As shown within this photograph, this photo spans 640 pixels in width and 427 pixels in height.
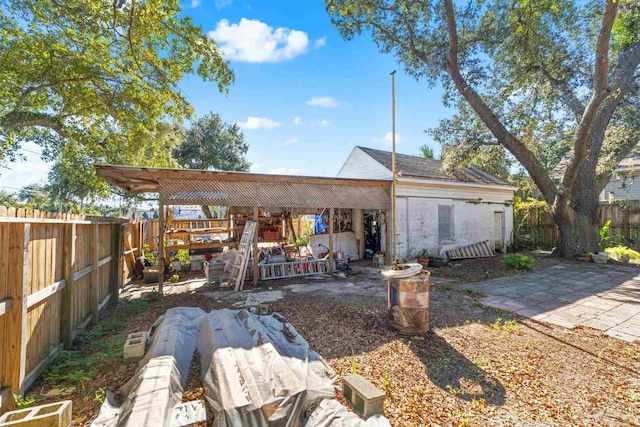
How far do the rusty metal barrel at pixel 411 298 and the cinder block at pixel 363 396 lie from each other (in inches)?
71.6

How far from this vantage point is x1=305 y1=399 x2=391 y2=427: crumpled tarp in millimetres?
2188

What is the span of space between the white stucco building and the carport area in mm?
1048

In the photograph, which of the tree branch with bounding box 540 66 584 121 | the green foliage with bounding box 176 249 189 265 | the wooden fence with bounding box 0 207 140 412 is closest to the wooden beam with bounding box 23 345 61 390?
the wooden fence with bounding box 0 207 140 412

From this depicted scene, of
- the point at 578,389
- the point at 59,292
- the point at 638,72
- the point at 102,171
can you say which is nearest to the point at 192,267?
the point at 102,171

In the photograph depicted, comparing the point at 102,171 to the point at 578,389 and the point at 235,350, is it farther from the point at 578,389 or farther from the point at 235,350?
the point at 578,389

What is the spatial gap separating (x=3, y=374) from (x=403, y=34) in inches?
554

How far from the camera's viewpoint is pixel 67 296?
3668 millimetres

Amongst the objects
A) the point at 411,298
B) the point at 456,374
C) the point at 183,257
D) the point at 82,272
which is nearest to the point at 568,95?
the point at 411,298

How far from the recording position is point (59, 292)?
11.7 ft

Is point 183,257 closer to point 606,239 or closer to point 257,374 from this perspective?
point 257,374

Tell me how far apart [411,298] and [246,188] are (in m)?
5.28

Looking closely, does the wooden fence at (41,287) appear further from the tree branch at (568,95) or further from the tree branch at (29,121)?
the tree branch at (568,95)

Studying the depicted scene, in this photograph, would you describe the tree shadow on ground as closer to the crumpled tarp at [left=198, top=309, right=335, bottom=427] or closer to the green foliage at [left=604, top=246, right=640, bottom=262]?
the crumpled tarp at [left=198, top=309, right=335, bottom=427]

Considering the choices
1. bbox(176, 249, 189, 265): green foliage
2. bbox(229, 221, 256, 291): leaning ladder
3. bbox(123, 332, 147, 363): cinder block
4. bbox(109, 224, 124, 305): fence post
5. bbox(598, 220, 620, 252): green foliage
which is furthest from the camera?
bbox(598, 220, 620, 252): green foliage
